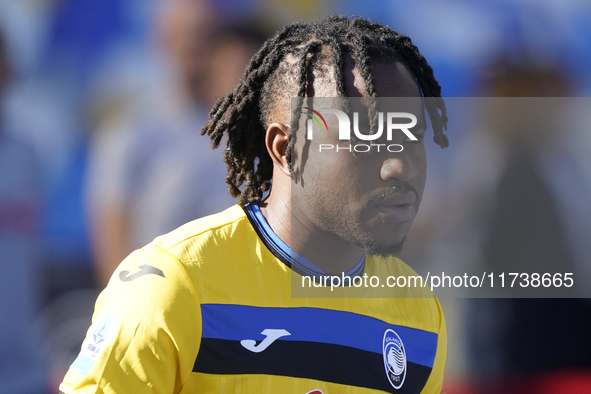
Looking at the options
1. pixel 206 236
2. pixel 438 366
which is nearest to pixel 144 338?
pixel 206 236

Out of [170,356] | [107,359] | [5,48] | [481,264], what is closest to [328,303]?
[170,356]

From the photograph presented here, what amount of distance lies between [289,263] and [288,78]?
1.75 feet

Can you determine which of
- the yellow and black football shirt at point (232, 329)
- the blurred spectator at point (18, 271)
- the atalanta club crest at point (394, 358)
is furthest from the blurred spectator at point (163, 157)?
the atalanta club crest at point (394, 358)

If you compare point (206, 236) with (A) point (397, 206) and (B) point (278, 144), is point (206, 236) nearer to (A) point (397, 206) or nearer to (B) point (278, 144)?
(B) point (278, 144)

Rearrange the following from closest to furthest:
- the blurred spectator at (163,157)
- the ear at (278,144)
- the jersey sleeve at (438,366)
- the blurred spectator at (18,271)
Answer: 1. the ear at (278,144)
2. the jersey sleeve at (438,366)
3. the blurred spectator at (18,271)
4. the blurred spectator at (163,157)

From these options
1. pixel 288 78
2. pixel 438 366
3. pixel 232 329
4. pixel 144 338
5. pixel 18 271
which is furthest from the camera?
pixel 18 271

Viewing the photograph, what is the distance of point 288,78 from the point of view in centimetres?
157

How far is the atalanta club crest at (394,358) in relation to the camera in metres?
1.56

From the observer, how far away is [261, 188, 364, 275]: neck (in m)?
1.53

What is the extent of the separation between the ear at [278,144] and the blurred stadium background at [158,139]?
1.11m

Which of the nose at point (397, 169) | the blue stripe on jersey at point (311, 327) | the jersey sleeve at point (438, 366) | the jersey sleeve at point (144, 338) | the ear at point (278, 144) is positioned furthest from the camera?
the jersey sleeve at point (438, 366)

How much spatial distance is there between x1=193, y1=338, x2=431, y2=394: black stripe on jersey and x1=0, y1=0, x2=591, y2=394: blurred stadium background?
1.19m

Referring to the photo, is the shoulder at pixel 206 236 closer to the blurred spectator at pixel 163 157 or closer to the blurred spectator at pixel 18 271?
the blurred spectator at pixel 163 157

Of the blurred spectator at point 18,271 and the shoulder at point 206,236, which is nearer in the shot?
the shoulder at point 206,236
